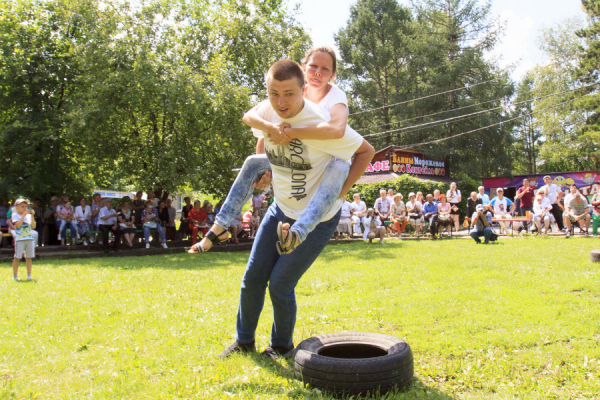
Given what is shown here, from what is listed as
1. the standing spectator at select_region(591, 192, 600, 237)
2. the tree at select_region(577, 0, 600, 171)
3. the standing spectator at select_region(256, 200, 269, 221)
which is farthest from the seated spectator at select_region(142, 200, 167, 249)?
the tree at select_region(577, 0, 600, 171)

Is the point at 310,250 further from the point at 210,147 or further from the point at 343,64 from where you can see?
the point at 343,64

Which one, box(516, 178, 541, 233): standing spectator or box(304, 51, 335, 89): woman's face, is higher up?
box(304, 51, 335, 89): woman's face

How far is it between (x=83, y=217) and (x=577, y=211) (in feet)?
55.0

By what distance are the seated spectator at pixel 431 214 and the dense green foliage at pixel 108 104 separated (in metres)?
7.14

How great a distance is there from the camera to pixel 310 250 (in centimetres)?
336

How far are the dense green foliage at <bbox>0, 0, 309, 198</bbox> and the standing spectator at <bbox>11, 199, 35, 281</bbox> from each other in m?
7.28

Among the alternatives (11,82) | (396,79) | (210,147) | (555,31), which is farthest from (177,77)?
(555,31)

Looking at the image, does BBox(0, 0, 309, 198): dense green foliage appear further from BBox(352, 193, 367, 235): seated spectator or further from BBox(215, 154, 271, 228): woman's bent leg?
BBox(215, 154, 271, 228): woman's bent leg

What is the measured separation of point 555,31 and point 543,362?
46576 mm

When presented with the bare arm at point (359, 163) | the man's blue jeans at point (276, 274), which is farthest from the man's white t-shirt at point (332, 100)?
the man's blue jeans at point (276, 274)

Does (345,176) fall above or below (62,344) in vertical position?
above

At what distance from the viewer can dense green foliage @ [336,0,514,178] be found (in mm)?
36656

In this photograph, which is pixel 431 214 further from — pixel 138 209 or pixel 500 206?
pixel 138 209

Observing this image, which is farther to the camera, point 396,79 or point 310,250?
point 396,79
